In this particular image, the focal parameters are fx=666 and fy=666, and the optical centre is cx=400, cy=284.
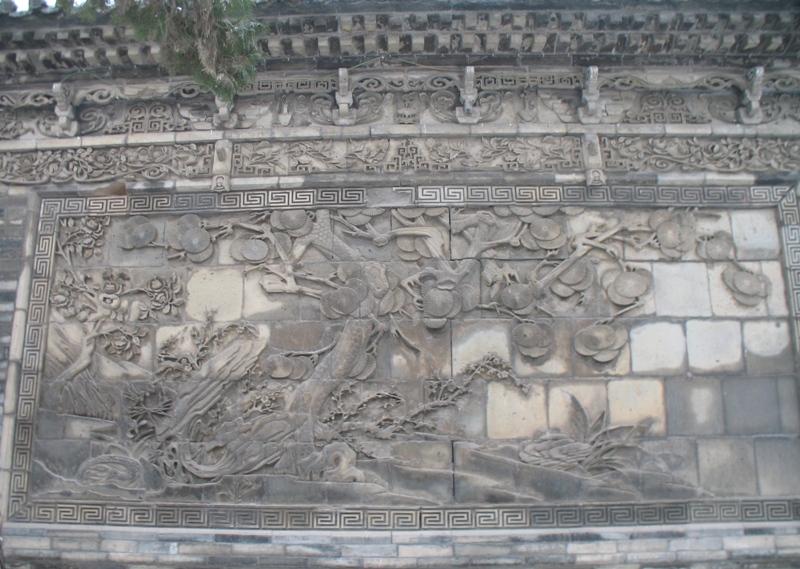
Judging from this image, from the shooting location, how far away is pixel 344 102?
656 centimetres

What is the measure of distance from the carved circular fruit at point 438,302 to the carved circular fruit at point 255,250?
1.58 m

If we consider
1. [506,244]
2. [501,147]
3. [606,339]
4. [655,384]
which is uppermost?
[501,147]

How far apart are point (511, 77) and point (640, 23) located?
4.25 feet

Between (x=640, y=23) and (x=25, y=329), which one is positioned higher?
(x=640, y=23)

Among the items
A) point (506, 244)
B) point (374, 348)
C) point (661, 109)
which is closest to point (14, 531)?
point (374, 348)

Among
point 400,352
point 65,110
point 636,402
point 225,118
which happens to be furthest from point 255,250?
point 636,402

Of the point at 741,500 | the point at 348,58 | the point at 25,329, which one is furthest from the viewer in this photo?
the point at 348,58

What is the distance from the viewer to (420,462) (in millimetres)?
5887

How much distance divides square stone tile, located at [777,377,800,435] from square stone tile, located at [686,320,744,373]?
417 mm

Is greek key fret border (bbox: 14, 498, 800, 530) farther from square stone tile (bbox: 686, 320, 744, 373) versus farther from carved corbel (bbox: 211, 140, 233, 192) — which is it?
carved corbel (bbox: 211, 140, 233, 192)

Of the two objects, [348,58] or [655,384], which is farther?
[348,58]

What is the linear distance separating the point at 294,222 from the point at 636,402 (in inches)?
140

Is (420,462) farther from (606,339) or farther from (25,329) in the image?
(25,329)

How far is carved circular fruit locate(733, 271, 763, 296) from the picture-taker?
244 inches
